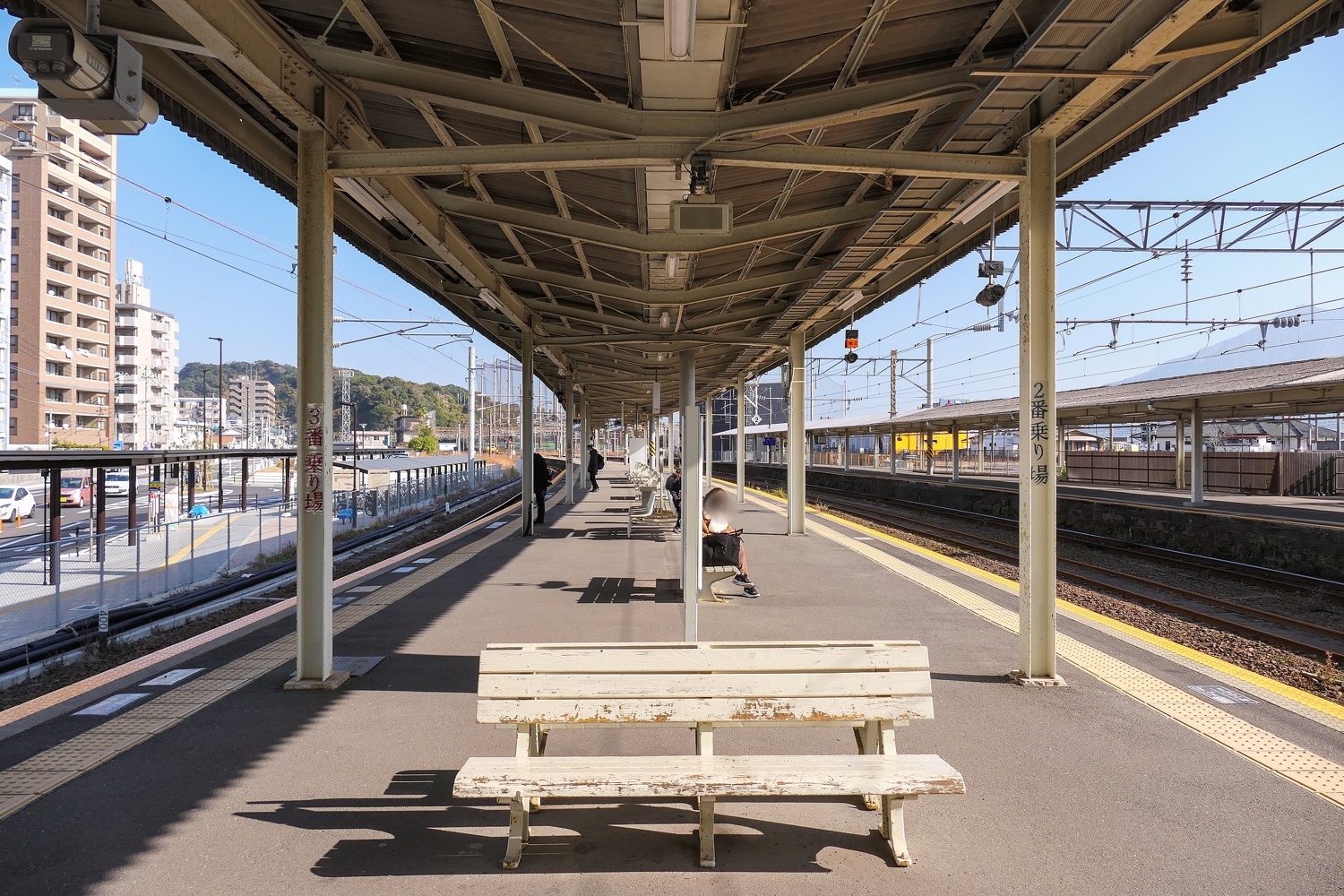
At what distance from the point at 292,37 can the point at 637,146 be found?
2217 millimetres

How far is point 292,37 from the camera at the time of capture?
474 centimetres

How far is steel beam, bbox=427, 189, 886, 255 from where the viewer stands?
7.06 metres

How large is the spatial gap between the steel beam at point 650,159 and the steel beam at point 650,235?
129 cm

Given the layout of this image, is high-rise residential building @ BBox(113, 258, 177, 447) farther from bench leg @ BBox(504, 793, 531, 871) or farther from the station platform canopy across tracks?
bench leg @ BBox(504, 793, 531, 871)

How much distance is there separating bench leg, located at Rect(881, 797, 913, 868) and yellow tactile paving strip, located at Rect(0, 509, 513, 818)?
3.99 metres

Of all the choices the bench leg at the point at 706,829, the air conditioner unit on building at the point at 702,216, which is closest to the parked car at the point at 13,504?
the air conditioner unit on building at the point at 702,216

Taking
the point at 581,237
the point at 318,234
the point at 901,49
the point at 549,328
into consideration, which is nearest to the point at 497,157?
Result: the point at 318,234

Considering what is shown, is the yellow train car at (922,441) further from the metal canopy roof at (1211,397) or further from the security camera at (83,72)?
the security camera at (83,72)

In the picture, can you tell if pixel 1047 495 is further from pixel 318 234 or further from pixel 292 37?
pixel 292 37

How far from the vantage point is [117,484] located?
36.7 metres

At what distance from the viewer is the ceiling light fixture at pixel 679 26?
12.5 feet

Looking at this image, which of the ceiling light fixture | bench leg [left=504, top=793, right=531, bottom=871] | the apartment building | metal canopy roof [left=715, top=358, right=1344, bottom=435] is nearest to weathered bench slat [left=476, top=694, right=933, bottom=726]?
bench leg [left=504, top=793, right=531, bottom=871]

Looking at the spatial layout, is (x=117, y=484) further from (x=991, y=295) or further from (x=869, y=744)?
(x=869, y=744)

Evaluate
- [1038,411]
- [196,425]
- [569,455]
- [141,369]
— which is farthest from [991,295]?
[196,425]
